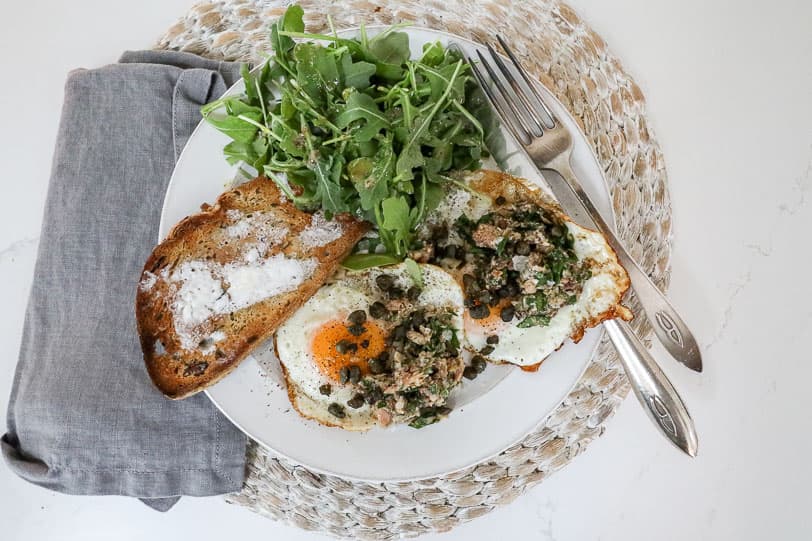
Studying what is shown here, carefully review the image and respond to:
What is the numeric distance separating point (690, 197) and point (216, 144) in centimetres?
271

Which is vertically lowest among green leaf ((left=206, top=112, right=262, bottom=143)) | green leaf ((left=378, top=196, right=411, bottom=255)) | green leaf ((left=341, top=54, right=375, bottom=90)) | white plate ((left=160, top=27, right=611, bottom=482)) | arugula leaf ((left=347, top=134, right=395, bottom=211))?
white plate ((left=160, top=27, right=611, bottom=482))

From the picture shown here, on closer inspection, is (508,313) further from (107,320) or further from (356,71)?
(107,320)

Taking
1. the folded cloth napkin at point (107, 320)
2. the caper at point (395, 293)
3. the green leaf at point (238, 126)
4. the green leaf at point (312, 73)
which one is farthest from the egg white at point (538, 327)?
the folded cloth napkin at point (107, 320)

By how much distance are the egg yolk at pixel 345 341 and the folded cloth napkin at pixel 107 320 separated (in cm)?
73

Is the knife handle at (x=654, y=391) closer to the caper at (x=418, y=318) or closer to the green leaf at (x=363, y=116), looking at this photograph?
the caper at (x=418, y=318)

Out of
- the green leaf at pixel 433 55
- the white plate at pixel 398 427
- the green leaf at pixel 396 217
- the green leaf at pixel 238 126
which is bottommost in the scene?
the white plate at pixel 398 427

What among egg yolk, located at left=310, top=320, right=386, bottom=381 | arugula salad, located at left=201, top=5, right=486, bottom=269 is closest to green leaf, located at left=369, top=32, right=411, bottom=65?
arugula salad, located at left=201, top=5, right=486, bottom=269

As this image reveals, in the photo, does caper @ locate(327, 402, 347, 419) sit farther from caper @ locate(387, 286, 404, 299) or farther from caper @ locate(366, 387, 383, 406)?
caper @ locate(387, 286, 404, 299)

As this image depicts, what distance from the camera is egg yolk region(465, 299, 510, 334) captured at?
9.59 ft

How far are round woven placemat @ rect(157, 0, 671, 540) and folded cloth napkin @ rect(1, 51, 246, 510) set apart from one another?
0.35 meters

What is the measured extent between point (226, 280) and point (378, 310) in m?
0.71

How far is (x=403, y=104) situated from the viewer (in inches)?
103

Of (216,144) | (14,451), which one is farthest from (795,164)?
(14,451)

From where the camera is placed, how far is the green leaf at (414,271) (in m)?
2.76
